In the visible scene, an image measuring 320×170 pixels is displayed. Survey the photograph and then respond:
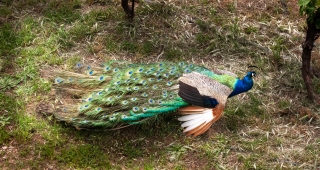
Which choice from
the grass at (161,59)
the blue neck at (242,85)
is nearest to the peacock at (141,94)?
the blue neck at (242,85)

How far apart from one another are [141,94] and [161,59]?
122cm

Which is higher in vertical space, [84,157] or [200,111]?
[200,111]

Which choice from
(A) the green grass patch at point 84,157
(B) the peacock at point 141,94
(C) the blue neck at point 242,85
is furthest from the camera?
(C) the blue neck at point 242,85

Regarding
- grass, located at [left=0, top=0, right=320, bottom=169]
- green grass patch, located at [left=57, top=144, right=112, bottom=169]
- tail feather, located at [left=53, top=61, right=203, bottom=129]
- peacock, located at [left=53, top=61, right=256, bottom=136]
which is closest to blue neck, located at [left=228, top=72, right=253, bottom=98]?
peacock, located at [left=53, top=61, right=256, bottom=136]

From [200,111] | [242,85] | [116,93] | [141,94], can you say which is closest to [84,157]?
[116,93]

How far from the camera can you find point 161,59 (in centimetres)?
515

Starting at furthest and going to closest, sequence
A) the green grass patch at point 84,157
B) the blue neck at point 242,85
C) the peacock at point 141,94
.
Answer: the blue neck at point 242,85, the peacock at point 141,94, the green grass patch at point 84,157

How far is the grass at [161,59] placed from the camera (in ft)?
12.8

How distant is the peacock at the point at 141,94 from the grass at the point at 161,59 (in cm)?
20

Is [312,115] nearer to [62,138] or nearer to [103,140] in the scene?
[103,140]

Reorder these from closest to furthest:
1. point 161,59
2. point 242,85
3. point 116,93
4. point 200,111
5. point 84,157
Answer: point 84,157
point 200,111
point 116,93
point 242,85
point 161,59

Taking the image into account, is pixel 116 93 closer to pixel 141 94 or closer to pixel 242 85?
pixel 141 94

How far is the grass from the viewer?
12.8 ft

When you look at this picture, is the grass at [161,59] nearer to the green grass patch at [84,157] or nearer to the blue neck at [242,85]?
the green grass patch at [84,157]
